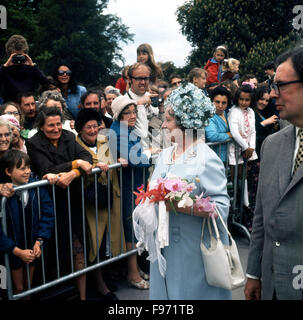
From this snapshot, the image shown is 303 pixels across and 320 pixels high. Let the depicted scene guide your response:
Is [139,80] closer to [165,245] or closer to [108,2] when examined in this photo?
[165,245]

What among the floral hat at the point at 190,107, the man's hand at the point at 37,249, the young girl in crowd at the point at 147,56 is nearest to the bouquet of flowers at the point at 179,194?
the floral hat at the point at 190,107

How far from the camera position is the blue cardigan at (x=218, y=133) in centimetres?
531

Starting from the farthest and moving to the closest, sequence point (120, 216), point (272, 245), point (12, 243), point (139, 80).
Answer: point (139, 80), point (120, 216), point (12, 243), point (272, 245)

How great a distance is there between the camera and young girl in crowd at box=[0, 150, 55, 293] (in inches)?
136

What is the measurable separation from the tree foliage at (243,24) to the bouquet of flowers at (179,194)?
56.0 ft

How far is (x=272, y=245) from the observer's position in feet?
7.92

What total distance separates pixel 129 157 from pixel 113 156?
192 mm

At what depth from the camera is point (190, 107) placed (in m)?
3.16

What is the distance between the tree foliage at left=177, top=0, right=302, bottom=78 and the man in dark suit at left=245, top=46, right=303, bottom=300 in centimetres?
1738

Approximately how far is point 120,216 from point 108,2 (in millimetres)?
32327

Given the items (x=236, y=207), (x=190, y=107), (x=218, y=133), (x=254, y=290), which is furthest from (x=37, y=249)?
(x=236, y=207)

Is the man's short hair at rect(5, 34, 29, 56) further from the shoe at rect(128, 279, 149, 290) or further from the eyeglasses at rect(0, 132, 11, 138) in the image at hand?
the shoe at rect(128, 279, 149, 290)

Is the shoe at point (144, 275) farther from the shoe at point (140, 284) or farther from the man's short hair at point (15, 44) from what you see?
the man's short hair at point (15, 44)
